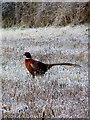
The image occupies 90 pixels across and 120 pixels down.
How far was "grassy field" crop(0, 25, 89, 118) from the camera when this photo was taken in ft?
6.51

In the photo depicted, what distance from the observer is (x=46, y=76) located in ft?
6.63

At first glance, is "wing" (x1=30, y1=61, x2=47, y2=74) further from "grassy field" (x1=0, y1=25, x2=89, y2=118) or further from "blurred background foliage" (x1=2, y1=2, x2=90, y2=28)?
"blurred background foliage" (x1=2, y1=2, x2=90, y2=28)

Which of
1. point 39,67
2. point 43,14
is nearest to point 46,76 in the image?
point 39,67

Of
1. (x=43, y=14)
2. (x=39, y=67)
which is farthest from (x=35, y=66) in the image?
(x=43, y=14)

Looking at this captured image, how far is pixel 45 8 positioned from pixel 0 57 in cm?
38

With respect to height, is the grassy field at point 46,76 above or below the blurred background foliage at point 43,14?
below

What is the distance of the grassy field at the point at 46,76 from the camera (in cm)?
198

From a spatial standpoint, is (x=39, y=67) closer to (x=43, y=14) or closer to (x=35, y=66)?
(x=35, y=66)

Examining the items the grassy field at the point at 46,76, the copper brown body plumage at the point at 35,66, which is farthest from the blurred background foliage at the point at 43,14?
the copper brown body plumage at the point at 35,66

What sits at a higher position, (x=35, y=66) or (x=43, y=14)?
(x=43, y=14)

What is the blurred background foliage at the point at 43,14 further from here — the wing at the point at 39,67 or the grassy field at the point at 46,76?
the wing at the point at 39,67

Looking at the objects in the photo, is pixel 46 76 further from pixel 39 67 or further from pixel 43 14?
pixel 43 14

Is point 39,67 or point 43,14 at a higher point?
point 43,14

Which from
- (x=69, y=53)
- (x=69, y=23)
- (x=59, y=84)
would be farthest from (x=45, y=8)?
(x=59, y=84)
